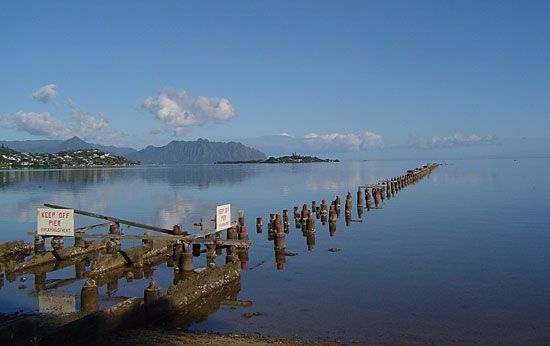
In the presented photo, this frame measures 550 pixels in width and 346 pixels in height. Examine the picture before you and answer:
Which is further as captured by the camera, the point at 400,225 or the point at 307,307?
the point at 400,225

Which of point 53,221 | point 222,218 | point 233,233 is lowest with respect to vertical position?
point 233,233

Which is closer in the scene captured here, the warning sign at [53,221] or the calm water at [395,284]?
the calm water at [395,284]

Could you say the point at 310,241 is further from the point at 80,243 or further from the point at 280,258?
the point at 80,243

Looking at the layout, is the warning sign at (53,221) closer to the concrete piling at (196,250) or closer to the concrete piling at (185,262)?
the concrete piling at (185,262)

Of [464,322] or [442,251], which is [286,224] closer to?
[442,251]

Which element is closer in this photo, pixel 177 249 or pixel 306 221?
pixel 177 249

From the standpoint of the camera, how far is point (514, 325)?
14.0 metres

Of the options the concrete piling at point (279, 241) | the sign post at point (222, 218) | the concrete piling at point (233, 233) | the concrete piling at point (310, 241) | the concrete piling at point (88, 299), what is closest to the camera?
the concrete piling at point (88, 299)

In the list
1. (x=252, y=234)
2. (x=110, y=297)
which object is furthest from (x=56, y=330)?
(x=252, y=234)

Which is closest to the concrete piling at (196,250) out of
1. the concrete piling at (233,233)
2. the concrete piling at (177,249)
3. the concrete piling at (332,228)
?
the concrete piling at (233,233)

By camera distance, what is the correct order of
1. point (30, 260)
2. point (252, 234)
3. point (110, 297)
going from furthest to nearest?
point (252, 234), point (30, 260), point (110, 297)

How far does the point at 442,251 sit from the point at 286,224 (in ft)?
34.2

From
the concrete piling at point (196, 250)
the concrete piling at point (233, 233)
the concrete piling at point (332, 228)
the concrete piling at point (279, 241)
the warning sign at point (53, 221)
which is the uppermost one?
the warning sign at point (53, 221)

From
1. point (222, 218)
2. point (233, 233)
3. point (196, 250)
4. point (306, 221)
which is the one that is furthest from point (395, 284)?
point (306, 221)
